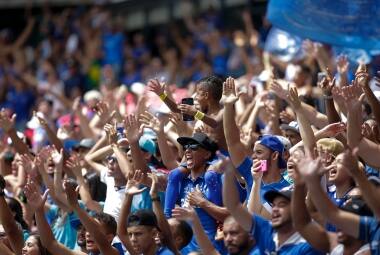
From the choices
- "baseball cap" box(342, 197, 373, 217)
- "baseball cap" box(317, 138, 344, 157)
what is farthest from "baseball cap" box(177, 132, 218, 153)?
"baseball cap" box(342, 197, 373, 217)

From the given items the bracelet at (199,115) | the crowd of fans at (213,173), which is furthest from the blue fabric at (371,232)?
the bracelet at (199,115)

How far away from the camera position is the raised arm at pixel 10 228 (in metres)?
9.62

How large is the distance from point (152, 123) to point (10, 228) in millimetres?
1454

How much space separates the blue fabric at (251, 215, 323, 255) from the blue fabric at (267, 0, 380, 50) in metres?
4.18

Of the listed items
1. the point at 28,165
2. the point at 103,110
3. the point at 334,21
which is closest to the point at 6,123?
the point at 103,110

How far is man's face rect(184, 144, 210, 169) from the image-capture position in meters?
9.12

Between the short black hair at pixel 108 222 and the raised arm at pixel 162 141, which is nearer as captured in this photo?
the short black hair at pixel 108 222

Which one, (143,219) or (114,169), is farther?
(114,169)

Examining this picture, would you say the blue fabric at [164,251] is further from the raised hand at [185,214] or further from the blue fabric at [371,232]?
the blue fabric at [371,232]

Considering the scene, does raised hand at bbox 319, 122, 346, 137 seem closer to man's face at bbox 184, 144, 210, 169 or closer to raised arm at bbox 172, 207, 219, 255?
man's face at bbox 184, 144, 210, 169

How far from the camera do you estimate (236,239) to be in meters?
7.53

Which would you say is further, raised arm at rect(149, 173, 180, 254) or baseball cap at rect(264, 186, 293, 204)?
raised arm at rect(149, 173, 180, 254)

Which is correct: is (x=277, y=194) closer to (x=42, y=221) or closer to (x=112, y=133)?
(x=42, y=221)

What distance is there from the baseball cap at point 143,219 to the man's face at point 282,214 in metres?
1.07
